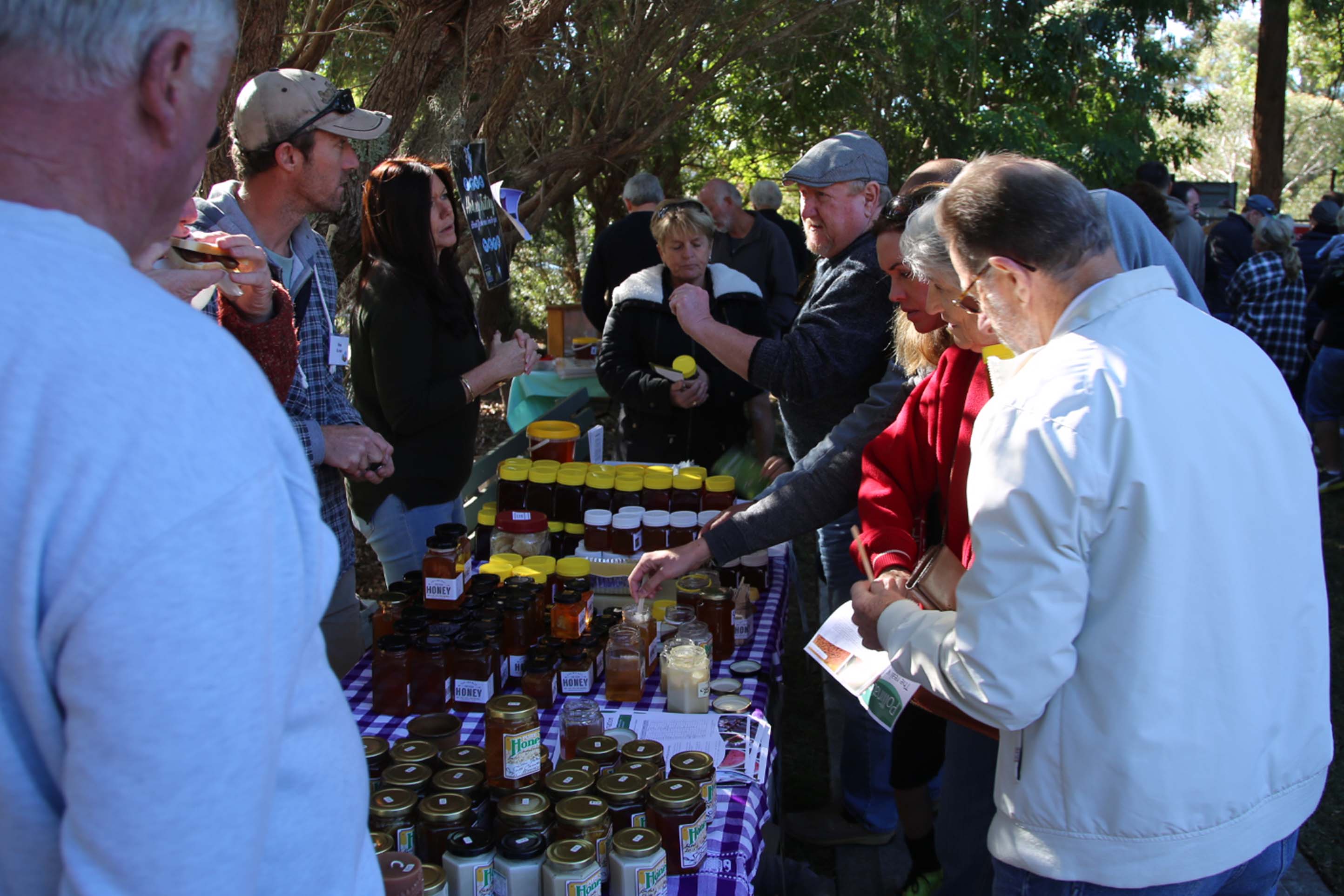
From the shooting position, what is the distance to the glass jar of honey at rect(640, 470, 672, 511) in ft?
9.85

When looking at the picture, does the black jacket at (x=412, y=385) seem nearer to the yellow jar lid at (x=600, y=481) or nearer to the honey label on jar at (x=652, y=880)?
the yellow jar lid at (x=600, y=481)

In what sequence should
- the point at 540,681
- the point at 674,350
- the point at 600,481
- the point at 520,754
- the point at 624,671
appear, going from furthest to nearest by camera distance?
the point at 674,350 < the point at 600,481 < the point at 624,671 < the point at 540,681 < the point at 520,754

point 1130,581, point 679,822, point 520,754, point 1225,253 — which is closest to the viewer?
point 1130,581

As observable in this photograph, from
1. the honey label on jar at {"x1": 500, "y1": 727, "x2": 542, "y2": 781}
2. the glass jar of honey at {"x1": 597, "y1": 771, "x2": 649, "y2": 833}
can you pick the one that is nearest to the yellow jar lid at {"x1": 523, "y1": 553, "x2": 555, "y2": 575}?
the honey label on jar at {"x1": 500, "y1": 727, "x2": 542, "y2": 781}

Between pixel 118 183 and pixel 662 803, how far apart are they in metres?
1.23

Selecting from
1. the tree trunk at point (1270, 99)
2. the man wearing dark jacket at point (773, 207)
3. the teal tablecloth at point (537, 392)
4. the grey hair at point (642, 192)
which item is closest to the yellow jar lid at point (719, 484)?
the teal tablecloth at point (537, 392)

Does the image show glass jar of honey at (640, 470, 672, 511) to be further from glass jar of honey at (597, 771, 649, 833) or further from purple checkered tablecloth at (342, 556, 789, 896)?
glass jar of honey at (597, 771, 649, 833)

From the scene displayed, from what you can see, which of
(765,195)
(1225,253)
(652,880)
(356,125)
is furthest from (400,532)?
(1225,253)

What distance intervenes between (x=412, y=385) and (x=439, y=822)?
160cm

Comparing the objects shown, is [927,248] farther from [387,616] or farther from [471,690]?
[387,616]

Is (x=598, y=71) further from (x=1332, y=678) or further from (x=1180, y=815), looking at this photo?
(x=1180, y=815)

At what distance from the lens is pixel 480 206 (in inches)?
135

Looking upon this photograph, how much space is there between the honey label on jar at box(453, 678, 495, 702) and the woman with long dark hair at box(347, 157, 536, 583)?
3.05ft

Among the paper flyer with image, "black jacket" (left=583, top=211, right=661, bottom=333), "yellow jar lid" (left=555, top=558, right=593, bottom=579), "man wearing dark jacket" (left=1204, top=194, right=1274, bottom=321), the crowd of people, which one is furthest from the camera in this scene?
"man wearing dark jacket" (left=1204, top=194, right=1274, bottom=321)
